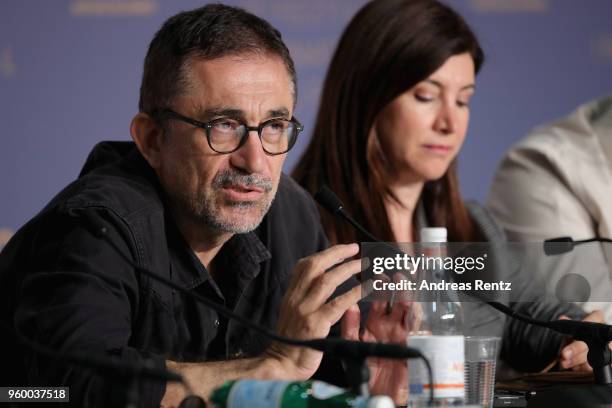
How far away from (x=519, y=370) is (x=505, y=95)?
1.67m

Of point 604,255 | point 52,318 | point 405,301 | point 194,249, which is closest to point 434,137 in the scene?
point 604,255

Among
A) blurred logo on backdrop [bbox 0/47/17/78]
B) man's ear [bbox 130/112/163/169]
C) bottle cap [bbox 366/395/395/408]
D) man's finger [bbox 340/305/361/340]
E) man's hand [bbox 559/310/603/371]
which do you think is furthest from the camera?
blurred logo on backdrop [bbox 0/47/17/78]

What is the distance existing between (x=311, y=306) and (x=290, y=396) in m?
0.37

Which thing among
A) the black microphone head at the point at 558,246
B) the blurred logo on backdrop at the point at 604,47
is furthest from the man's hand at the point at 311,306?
the blurred logo on backdrop at the point at 604,47

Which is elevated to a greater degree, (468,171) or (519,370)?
(468,171)

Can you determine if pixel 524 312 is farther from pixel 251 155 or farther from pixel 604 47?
pixel 604 47

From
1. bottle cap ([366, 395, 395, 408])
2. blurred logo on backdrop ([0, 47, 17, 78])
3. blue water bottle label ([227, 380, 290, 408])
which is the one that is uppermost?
blurred logo on backdrop ([0, 47, 17, 78])

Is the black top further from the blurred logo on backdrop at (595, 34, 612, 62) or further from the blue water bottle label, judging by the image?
the blurred logo on backdrop at (595, 34, 612, 62)

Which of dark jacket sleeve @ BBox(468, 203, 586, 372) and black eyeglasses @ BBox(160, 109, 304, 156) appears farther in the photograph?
black eyeglasses @ BBox(160, 109, 304, 156)

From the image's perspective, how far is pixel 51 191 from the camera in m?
3.30

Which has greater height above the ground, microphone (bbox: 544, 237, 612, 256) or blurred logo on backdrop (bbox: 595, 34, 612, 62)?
blurred logo on backdrop (bbox: 595, 34, 612, 62)

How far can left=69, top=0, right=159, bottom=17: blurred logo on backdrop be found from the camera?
333 centimetres

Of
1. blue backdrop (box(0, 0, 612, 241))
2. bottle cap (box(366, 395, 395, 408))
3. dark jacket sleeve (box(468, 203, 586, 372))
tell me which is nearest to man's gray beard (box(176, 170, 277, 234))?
dark jacket sleeve (box(468, 203, 586, 372))

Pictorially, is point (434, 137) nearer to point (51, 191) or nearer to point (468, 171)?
point (468, 171)
